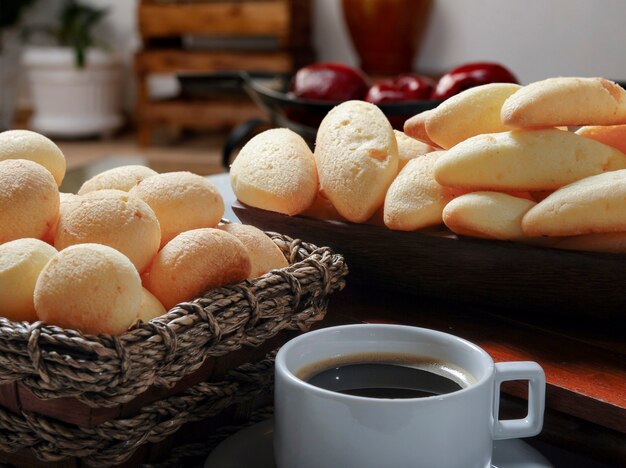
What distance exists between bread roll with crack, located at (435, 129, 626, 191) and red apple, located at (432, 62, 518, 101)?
44 cm

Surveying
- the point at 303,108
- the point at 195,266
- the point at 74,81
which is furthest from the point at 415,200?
the point at 74,81

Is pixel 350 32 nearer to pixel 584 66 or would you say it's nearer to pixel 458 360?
pixel 584 66

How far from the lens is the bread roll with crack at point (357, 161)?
514 millimetres

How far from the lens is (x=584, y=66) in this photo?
2.62 m

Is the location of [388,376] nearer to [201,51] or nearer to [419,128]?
[419,128]

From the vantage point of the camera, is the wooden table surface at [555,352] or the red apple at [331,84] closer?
the wooden table surface at [555,352]

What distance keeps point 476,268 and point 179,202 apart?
17 cm

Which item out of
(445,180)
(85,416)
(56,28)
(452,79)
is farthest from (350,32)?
(85,416)

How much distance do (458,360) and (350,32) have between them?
2.51 meters

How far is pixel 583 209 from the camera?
448 mm

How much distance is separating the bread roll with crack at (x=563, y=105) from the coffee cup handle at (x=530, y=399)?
0.16m

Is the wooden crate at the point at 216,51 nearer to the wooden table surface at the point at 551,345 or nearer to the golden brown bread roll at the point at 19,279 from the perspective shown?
the wooden table surface at the point at 551,345

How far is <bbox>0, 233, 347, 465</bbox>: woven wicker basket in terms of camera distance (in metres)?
0.33

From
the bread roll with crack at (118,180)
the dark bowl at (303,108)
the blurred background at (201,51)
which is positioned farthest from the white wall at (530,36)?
the bread roll with crack at (118,180)
